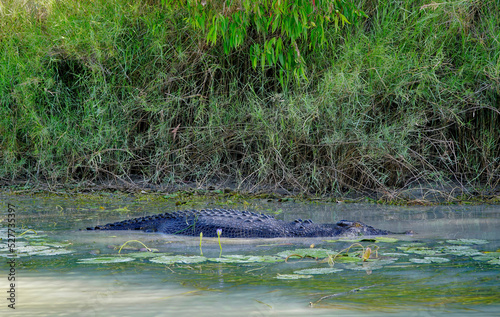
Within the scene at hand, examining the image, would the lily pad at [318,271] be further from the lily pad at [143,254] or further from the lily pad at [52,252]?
the lily pad at [52,252]

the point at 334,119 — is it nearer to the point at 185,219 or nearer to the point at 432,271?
the point at 185,219

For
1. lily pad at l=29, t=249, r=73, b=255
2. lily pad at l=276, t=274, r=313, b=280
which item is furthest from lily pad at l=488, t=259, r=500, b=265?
lily pad at l=29, t=249, r=73, b=255

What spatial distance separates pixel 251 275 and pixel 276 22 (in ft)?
12.0

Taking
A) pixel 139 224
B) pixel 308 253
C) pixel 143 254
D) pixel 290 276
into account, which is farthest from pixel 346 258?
pixel 139 224

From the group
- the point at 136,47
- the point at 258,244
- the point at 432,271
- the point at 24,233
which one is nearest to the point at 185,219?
the point at 258,244

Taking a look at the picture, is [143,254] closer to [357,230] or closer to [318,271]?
[318,271]

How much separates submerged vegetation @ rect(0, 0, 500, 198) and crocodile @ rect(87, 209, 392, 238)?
1.89m

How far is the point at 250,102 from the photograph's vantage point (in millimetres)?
6527

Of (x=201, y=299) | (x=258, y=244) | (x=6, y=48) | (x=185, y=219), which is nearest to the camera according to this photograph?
(x=201, y=299)

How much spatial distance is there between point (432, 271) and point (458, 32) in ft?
Answer: 14.5

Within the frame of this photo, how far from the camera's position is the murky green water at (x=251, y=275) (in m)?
2.15

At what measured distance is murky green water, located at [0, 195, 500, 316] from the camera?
2.15m

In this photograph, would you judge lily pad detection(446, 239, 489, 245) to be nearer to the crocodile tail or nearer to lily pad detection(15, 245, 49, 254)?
the crocodile tail

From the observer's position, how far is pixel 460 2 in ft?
19.6
